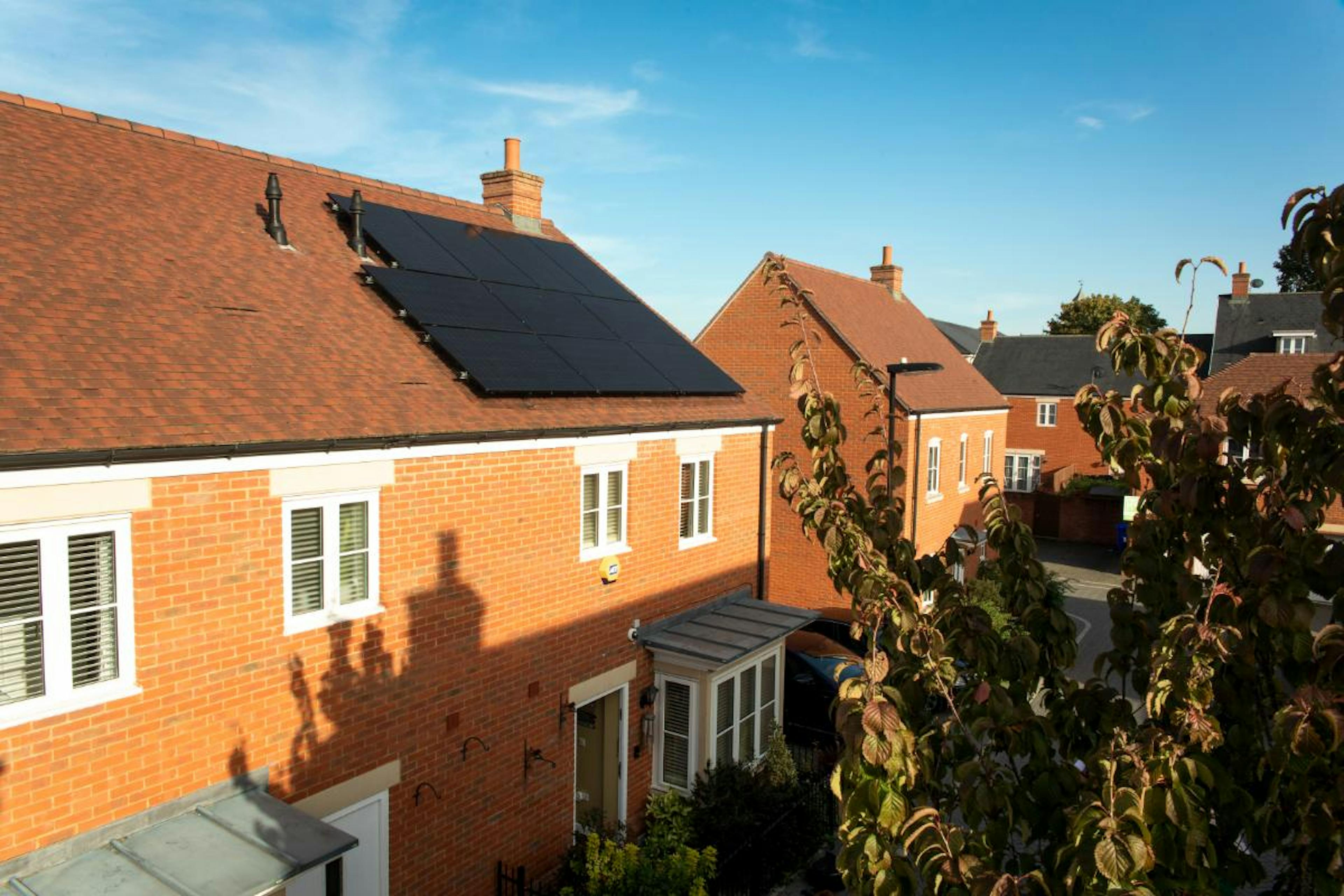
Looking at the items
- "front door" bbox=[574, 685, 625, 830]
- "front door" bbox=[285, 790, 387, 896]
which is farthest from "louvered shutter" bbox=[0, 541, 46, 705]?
"front door" bbox=[574, 685, 625, 830]

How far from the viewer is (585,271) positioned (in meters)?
17.2

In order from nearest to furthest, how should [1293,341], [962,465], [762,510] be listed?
[762,510], [962,465], [1293,341]

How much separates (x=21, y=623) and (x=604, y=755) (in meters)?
8.18

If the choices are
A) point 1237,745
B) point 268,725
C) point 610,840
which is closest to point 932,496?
point 610,840

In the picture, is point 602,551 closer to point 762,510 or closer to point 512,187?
point 762,510

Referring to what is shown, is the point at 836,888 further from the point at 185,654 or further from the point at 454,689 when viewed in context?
the point at 185,654

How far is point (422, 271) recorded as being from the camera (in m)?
13.1

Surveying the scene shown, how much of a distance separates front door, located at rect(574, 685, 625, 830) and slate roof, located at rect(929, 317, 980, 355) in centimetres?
3842

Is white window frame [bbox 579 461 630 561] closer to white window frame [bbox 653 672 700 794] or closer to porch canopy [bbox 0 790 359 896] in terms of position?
white window frame [bbox 653 672 700 794]

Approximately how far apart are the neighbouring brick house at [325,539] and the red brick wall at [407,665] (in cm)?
3

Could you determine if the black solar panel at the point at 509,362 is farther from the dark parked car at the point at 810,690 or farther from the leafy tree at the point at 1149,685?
the dark parked car at the point at 810,690

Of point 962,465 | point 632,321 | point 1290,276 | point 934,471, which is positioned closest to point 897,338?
point 962,465

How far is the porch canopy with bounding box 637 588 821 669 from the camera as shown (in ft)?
43.1

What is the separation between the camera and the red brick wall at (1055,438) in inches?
1757
